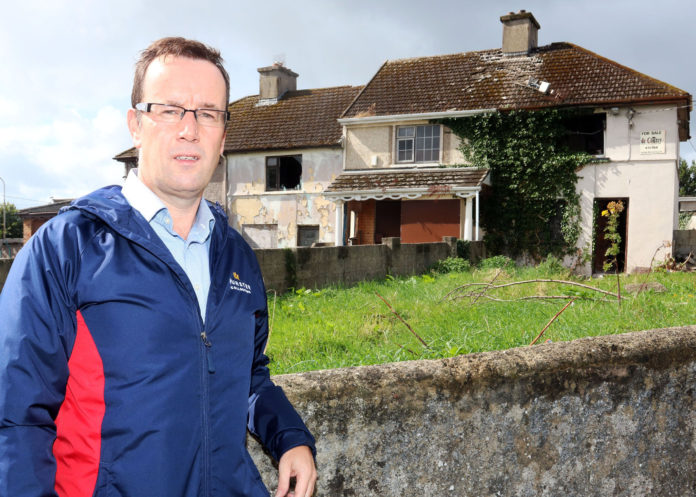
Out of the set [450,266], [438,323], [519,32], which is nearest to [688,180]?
[519,32]

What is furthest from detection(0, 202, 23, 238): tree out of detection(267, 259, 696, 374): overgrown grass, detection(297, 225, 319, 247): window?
detection(267, 259, 696, 374): overgrown grass

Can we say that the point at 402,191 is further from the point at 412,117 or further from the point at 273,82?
the point at 273,82

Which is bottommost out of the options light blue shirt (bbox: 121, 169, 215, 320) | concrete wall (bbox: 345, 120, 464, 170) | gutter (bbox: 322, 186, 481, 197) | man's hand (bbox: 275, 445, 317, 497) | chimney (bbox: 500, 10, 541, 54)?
man's hand (bbox: 275, 445, 317, 497)

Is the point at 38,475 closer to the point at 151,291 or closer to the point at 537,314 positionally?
the point at 151,291

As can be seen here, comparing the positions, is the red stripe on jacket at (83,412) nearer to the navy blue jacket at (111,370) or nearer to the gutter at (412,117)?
the navy blue jacket at (111,370)

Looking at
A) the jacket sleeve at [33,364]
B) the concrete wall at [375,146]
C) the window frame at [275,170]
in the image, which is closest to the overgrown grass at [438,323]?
the jacket sleeve at [33,364]

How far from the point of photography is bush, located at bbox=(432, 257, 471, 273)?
14876 mm

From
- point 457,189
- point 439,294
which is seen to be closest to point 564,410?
point 439,294

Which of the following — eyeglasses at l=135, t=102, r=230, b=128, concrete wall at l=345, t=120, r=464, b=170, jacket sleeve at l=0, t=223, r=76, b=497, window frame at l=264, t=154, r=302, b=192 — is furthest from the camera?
window frame at l=264, t=154, r=302, b=192

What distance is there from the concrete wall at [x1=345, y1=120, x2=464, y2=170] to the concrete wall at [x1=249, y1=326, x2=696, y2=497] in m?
18.2

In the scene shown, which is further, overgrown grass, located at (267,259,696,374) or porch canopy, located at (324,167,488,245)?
porch canopy, located at (324,167,488,245)

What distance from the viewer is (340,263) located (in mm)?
12000

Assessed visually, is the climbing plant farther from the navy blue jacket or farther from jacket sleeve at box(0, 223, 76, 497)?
jacket sleeve at box(0, 223, 76, 497)

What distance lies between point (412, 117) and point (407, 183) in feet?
8.16
